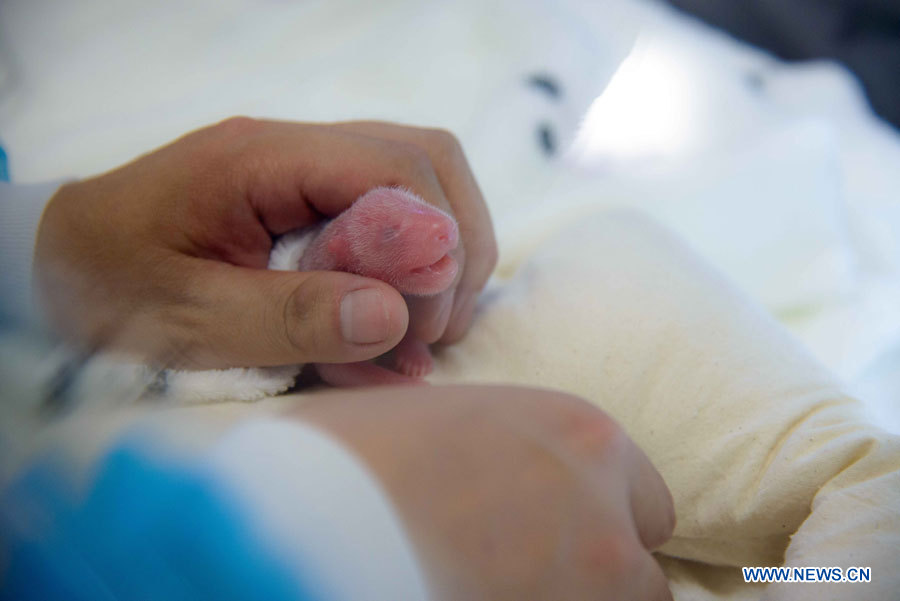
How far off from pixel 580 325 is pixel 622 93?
59 centimetres

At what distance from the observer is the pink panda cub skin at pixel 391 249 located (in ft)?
1.67

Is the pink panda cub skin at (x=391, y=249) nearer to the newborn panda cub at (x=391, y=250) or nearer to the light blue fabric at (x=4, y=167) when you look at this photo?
the newborn panda cub at (x=391, y=250)

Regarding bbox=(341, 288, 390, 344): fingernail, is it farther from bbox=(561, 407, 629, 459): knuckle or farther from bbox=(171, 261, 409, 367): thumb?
bbox=(561, 407, 629, 459): knuckle

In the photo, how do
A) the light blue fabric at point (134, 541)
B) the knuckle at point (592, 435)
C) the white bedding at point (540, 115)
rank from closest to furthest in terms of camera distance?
the light blue fabric at point (134, 541) < the knuckle at point (592, 435) < the white bedding at point (540, 115)

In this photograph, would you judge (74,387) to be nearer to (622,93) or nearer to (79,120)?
(79,120)

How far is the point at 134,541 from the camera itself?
0.99 ft

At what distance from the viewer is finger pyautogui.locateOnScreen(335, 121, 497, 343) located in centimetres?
69

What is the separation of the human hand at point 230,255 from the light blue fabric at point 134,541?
149mm

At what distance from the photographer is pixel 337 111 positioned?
109 cm

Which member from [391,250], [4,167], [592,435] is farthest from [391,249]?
[4,167]

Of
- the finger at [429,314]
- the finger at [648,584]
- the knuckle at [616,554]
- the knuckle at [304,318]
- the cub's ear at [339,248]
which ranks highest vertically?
the cub's ear at [339,248]

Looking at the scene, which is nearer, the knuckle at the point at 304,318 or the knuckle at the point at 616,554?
the knuckle at the point at 616,554

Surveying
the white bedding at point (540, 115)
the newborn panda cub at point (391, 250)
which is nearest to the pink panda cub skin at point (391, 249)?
the newborn panda cub at point (391, 250)

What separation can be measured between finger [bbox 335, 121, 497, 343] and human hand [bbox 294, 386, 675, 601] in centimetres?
28
